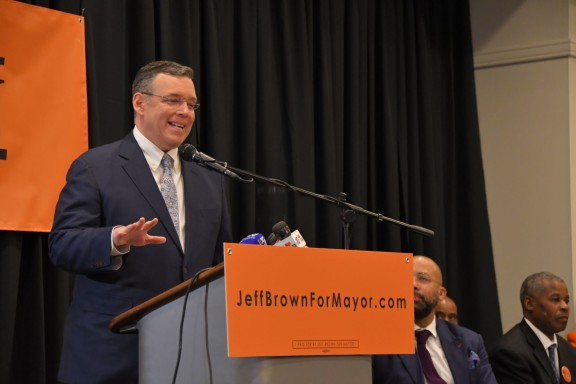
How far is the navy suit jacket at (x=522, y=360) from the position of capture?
4883 millimetres

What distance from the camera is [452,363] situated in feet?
13.4

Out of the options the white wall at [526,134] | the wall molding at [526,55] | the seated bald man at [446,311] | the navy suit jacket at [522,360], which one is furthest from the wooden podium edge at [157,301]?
the wall molding at [526,55]

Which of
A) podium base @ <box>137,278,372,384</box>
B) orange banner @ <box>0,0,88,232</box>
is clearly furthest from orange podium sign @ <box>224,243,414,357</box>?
orange banner @ <box>0,0,88,232</box>

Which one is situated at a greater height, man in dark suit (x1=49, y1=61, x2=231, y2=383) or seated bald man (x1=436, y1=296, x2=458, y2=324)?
man in dark suit (x1=49, y1=61, x2=231, y2=383)

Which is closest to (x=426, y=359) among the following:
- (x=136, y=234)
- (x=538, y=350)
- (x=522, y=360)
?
(x=522, y=360)

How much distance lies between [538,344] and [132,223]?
297 cm

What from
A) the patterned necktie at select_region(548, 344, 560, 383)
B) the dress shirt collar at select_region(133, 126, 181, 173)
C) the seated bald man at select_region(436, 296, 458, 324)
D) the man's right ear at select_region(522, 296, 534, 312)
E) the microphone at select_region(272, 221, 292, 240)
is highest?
the dress shirt collar at select_region(133, 126, 181, 173)

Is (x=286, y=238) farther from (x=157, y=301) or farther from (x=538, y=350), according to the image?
(x=538, y=350)

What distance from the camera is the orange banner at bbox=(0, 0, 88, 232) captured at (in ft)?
12.6

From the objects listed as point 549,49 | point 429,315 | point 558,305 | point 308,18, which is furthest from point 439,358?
point 549,49

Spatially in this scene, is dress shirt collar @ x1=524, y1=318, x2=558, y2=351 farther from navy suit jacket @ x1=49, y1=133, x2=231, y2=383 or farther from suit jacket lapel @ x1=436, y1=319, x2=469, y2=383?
navy suit jacket @ x1=49, y1=133, x2=231, y2=383

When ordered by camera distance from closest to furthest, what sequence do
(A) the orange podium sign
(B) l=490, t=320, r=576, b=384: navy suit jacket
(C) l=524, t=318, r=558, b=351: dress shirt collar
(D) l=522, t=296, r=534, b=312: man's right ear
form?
(A) the orange podium sign
(B) l=490, t=320, r=576, b=384: navy suit jacket
(C) l=524, t=318, r=558, b=351: dress shirt collar
(D) l=522, t=296, r=534, b=312: man's right ear

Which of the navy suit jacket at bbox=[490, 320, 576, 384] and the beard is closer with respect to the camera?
the beard

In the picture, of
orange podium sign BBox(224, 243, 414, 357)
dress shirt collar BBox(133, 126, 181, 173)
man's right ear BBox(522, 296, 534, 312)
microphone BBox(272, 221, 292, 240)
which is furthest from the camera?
man's right ear BBox(522, 296, 534, 312)
